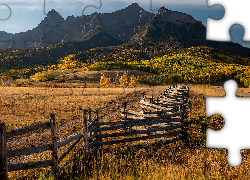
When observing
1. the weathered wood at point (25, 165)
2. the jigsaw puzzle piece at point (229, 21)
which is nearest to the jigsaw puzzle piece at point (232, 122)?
the jigsaw puzzle piece at point (229, 21)

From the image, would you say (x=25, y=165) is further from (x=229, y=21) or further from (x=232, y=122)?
(x=229, y=21)

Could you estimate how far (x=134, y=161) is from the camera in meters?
8.12

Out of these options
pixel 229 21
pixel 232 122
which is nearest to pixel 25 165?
pixel 232 122

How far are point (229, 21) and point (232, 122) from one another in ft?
6.01

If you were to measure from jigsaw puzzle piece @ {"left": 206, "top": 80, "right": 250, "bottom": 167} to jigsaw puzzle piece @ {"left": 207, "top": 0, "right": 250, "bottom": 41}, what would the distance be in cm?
92

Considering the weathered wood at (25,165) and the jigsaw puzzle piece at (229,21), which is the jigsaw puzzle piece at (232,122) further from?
the weathered wood at (25,165)

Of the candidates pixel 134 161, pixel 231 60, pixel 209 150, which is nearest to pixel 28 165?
pixel 134 161

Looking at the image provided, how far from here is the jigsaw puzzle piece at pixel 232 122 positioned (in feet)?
11.6

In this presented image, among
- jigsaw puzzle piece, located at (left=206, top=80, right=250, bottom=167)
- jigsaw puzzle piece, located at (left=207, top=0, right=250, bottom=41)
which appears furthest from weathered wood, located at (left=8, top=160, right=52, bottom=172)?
jigsaw puzzle piece, located at (left=207, top=0, right=250, bottom=41)

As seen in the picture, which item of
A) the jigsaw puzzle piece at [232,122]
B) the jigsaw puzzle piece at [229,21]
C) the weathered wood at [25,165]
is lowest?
the weathered wood at [25,165]

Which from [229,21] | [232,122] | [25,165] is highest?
[229,21]

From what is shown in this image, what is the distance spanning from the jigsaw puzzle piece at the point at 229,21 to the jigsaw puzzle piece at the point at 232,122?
918 millimetres

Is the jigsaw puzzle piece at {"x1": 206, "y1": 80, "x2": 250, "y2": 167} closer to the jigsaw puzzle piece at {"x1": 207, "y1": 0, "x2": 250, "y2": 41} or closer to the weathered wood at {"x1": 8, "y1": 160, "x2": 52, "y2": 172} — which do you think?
the jigsaw puzzle piece at {"x1": 207, "y1": 0, "x2": 250, "y2": 41}

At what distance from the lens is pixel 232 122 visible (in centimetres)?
359
